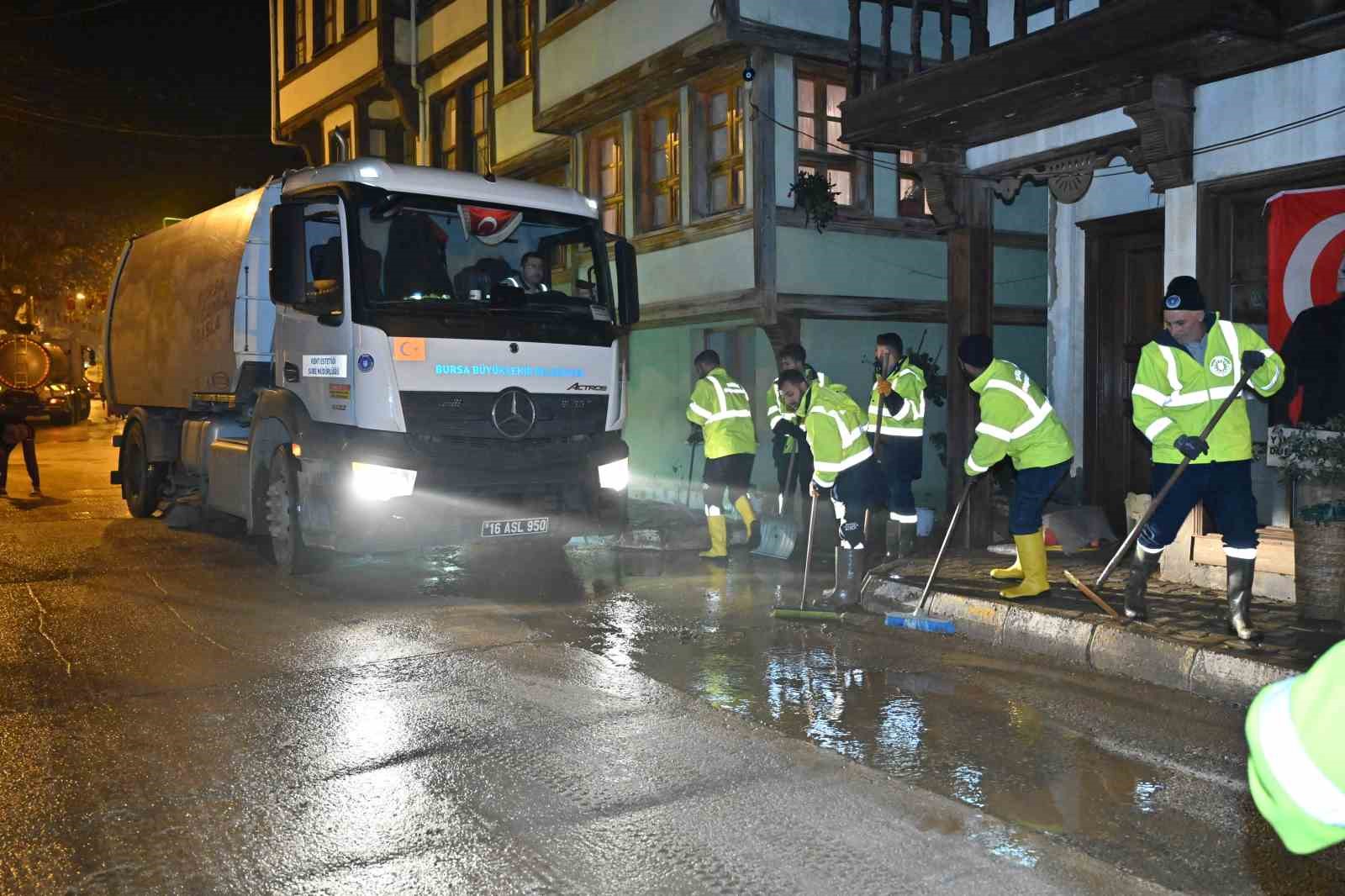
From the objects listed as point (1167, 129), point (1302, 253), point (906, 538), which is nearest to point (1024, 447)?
point (906, 538)

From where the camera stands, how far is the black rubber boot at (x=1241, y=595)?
673cm

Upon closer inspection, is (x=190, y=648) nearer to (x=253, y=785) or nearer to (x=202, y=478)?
(x=253, y=785)

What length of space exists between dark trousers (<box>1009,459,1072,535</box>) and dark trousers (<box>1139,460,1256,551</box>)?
Answer: 1119mm

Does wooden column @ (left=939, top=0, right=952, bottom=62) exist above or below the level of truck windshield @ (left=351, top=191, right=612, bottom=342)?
above

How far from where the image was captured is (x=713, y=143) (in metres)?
15.7

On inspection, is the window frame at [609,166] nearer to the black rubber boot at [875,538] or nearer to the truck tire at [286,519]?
the black rubber boot at [875,538]

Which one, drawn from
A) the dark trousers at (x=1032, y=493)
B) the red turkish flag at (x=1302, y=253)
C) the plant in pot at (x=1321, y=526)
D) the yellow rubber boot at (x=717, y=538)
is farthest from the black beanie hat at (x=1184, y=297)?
the yellow rubber boot at (x=717, y=538)

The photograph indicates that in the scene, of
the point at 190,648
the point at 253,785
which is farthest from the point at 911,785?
the point at 190,648

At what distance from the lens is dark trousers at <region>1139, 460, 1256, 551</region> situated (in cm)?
688

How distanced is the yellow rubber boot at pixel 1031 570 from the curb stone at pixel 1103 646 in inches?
9.1

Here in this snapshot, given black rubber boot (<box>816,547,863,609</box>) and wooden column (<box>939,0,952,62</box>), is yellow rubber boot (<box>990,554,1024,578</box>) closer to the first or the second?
black rubber boot (<box>816,547,863,609</box>)

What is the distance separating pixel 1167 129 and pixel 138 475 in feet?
37.7

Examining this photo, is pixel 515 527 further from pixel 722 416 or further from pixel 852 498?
pixel 722 416

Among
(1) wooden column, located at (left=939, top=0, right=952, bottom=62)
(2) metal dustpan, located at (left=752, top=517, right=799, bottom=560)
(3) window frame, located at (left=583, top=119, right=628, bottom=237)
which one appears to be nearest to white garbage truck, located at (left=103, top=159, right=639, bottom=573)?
(2) metal dustpan, located at (left=752, top=517, right=799, bottom=560)
